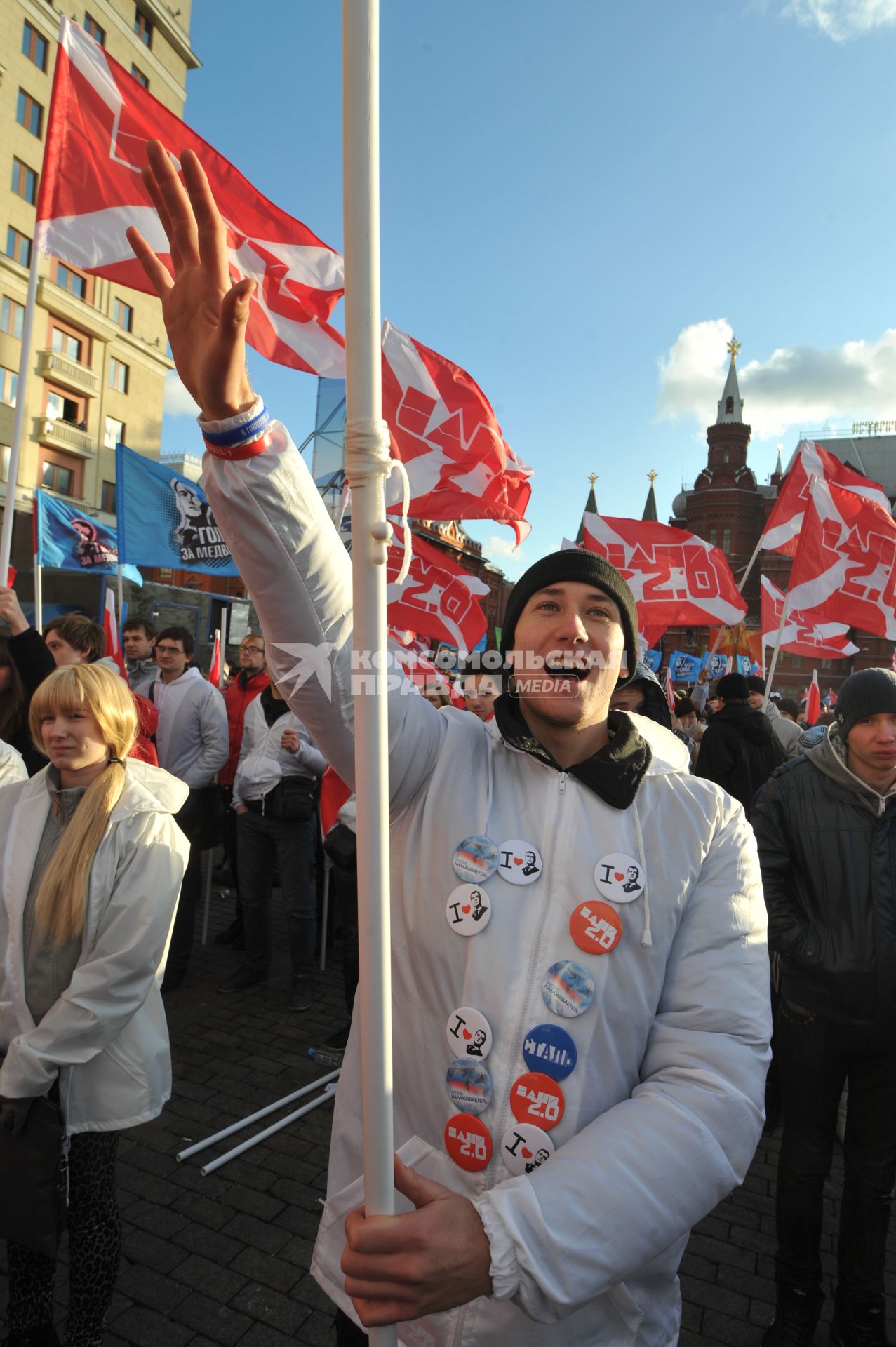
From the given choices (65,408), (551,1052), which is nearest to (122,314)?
(65,408)

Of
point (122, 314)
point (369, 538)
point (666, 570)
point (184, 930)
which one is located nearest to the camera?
point (369, 538)

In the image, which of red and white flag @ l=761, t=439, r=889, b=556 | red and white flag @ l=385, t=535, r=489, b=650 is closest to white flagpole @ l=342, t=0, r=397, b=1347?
red and white flag @ l=385, t=535, r=489, b=650

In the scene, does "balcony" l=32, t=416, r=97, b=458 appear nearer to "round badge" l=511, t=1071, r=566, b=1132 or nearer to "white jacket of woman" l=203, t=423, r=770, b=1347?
"white jacket of woman" l=203, t=423, r=770, b=1347

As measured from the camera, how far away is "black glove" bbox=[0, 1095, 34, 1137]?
2.21 meters

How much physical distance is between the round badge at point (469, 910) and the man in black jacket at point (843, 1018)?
1.95 meters

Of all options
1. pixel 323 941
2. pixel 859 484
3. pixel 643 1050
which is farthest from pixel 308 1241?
pixel 859 484

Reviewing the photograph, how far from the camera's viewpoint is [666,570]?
10.2 metres

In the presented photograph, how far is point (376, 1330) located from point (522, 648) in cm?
119

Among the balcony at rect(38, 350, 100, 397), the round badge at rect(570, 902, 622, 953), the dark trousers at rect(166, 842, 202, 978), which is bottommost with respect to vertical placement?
the dark trousers at rect(166, 842, 202, 978)

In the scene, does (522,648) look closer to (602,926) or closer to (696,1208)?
(602,926)

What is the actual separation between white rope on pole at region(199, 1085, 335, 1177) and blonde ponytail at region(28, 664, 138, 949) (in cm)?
173

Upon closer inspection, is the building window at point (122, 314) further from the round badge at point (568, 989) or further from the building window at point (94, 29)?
the round badge at point (568, 989)

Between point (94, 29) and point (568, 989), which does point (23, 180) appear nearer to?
point (94, 29)

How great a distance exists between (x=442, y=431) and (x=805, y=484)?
4.83 metres
